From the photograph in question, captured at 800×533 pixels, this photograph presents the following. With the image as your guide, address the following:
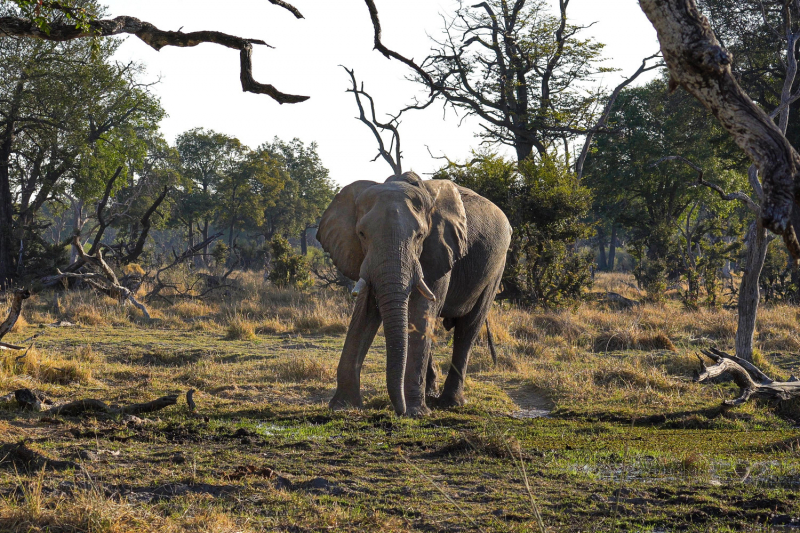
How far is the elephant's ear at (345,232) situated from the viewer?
868 centimetres

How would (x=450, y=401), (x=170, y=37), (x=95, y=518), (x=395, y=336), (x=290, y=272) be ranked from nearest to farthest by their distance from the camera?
(x=95, y=518) → (x=170, y=37) → (x=395, y=336) → (x=450, y=401) → (x=290, y=272)

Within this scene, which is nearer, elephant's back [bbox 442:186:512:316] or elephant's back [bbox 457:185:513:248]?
elephant's back [bbox 442:186:512:316]

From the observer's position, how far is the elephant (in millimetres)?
7703

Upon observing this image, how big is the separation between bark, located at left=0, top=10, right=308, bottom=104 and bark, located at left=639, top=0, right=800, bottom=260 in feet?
12.6

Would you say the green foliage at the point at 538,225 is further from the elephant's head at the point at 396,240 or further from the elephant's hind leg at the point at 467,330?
the elephant's head at the point at 396,240

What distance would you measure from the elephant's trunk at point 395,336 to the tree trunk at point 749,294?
491cm

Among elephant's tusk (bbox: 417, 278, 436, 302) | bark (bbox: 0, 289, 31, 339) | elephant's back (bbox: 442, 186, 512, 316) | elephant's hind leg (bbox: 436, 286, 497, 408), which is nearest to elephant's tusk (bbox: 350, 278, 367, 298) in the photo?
elephant's tusk (bbox: 417, 278, 436, 302)

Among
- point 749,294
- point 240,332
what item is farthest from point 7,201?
point 749,294

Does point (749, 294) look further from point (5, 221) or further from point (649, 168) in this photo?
point (649, 168)

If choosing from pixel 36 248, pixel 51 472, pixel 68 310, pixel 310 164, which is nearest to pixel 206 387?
pixel 51 472

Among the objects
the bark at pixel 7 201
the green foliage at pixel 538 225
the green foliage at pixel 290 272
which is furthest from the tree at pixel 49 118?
the green foliage at pixel 538 225

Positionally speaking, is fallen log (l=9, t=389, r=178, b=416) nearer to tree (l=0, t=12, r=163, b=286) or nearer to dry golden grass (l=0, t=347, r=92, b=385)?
dry golden grass (l=0, t=347, r=92, b=385)

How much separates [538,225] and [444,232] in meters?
11.0

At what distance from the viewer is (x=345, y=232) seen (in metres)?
8.73
